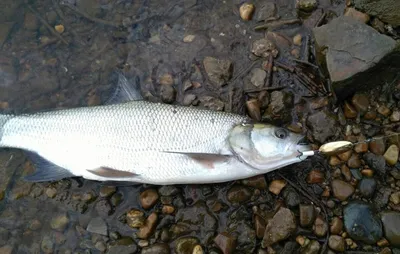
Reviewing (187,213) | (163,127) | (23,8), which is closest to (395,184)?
(187,213)

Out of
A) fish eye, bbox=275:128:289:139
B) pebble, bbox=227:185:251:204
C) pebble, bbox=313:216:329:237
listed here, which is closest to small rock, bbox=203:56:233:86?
fish eye, bbox=275:128:289:139

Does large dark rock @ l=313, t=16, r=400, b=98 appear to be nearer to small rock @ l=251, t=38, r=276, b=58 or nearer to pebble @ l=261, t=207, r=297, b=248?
small rock @ l=251, t=38, r=276, b=58

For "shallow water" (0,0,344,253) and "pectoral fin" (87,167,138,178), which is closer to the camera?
"pectoral fin" (87,167,138,178)

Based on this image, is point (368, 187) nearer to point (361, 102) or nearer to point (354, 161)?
point (354, 161)

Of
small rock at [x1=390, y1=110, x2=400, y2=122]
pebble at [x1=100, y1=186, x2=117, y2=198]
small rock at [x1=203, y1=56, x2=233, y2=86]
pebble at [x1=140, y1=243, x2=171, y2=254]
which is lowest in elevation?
pebble at [x1=140, y1=243, x2=171, y2=254]

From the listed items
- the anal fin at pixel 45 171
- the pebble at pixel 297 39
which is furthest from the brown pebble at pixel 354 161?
the anal fin at pixel 45 171

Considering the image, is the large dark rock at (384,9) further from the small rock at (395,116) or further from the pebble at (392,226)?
the pebble at (392,226)

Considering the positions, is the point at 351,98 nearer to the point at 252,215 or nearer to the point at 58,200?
the point at 252,215

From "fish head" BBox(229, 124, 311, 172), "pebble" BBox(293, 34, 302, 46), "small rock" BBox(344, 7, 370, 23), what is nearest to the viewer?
"fish head" BBox(229, 124, 311, 172)
